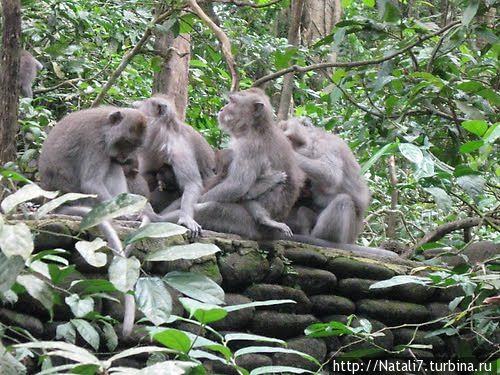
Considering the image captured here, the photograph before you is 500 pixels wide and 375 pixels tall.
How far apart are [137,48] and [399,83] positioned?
207 cm

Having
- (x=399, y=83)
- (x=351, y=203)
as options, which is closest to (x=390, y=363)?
(x=351, y=203)

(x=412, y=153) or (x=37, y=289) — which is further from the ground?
(x=412, y=153)

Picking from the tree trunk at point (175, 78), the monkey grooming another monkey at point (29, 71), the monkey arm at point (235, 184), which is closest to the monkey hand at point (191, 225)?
the monkey arm at point (235, 184)

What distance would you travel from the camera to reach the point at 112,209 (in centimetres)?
250

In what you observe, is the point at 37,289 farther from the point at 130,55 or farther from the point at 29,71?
the point at 29,71

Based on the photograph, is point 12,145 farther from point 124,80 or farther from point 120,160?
point 124,80

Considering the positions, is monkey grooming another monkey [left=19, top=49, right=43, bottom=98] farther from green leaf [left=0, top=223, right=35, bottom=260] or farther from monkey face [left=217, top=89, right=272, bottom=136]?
green leaf [left=0, top=223, right=35, bottom=260]

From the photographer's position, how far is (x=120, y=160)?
5.55 metres

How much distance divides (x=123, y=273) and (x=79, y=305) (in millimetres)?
659

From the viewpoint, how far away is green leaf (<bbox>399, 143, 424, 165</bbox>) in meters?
4.43

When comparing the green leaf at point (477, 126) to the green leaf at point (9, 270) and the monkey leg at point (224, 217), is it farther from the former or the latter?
the green leaf at point (9, 270)

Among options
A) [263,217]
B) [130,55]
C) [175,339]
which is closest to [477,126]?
[263,217]

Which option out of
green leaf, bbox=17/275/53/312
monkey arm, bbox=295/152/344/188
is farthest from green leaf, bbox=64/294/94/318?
monkey arm, bbox=295/152/344/188

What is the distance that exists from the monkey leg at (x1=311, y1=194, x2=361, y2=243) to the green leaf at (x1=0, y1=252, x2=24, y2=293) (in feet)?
14.4
